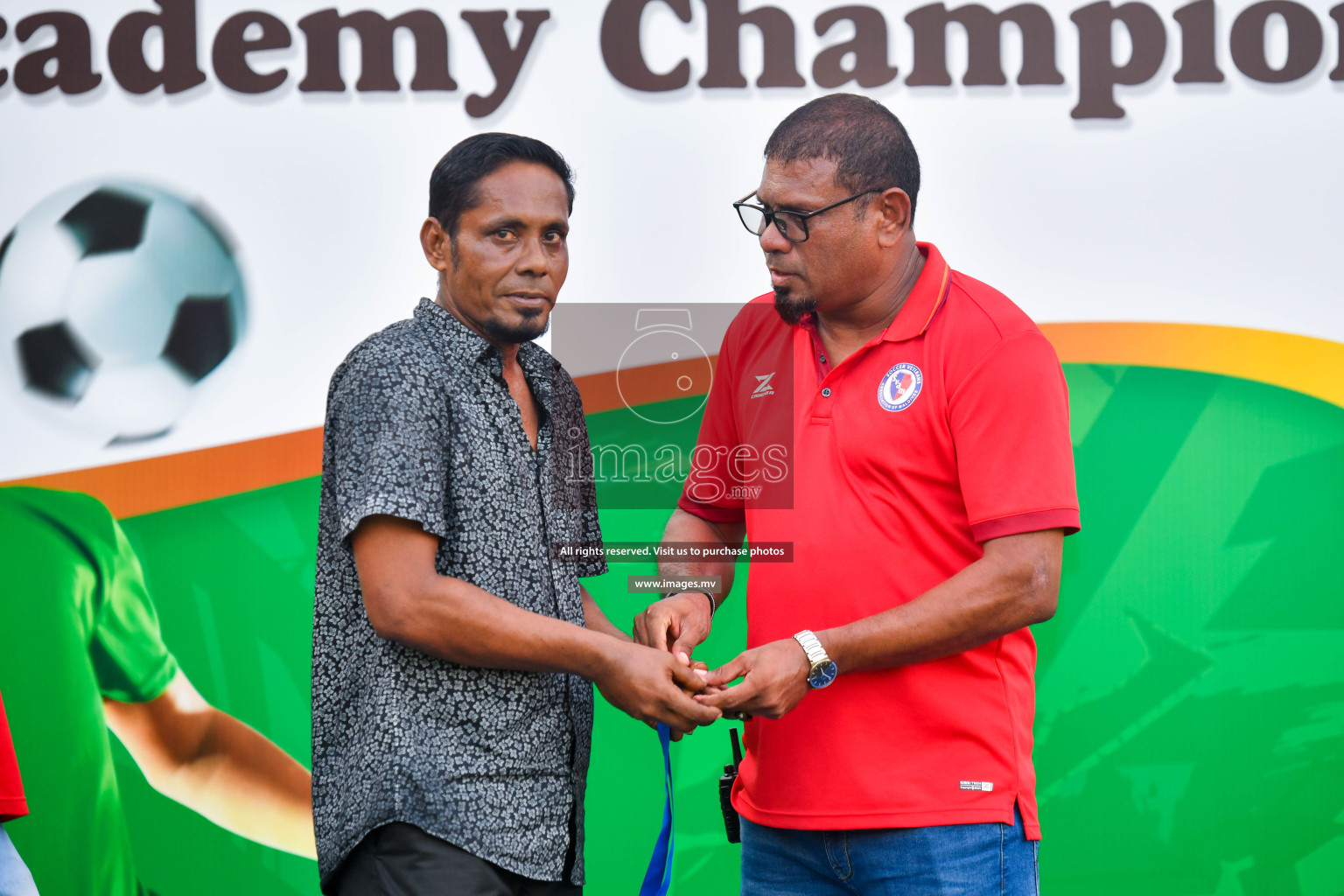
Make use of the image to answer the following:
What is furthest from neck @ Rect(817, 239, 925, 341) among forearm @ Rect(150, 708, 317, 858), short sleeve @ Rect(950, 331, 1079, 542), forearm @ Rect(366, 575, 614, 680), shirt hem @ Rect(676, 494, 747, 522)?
forearm @ Rect(150, 708, 317, 858)

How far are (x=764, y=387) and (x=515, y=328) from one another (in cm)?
49

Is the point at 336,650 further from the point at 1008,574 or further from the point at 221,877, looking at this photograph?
the point at 221,877

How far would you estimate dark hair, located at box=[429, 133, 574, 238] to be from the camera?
1.73 m

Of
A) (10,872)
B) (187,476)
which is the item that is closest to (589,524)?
(10,872)

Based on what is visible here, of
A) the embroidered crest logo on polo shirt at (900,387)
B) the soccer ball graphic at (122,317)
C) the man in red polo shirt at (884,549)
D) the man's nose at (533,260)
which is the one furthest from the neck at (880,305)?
the soccer ball graphic at (122,317)

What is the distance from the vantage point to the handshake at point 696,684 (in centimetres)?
169

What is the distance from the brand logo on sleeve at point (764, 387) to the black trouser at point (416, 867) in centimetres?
92

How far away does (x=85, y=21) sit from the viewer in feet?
9.16

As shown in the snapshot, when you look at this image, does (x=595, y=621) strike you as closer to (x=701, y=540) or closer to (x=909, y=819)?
(x=701, y=540)

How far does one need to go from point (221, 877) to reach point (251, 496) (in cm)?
101

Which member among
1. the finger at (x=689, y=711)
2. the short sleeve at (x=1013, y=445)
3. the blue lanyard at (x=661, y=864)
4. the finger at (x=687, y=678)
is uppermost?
the short sleeve at (x=1013, y=445)

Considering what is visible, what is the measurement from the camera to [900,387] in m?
1.81

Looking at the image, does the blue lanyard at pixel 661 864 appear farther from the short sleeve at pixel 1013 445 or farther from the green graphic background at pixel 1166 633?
the green graphic background at pixel 1166 633

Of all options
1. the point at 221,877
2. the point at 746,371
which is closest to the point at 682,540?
the point at 746,371
